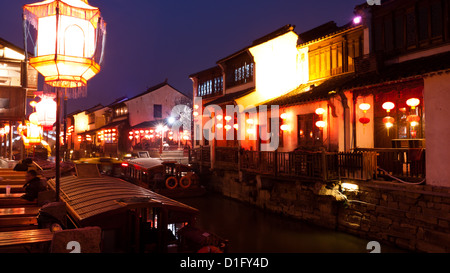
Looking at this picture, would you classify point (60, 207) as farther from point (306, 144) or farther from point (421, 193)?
point (306, 144)

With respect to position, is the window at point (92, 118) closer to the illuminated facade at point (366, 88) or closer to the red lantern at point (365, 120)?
the illuminated facade at point (366, 88)

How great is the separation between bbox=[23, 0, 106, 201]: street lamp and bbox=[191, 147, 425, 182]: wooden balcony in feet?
33.0

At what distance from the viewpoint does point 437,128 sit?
10305mm

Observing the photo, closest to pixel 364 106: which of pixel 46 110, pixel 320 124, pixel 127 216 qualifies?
pixel 320 124

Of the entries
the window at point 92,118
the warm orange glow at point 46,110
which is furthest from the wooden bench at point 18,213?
the window at point 92,118

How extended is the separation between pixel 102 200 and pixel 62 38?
4077 millimetres

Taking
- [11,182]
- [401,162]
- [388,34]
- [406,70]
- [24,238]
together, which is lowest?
[24,238]

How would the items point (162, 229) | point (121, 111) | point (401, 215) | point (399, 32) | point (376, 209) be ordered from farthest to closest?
1. point (121, 111)
2. point (399, 32)
3. point (376, 209)
4. point (401, 215)
5. point (162, 229)

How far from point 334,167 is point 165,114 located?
33.6 meters

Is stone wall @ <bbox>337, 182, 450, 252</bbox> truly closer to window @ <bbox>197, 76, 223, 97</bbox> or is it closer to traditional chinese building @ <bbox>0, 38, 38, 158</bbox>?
window @ <bbox>197, 76, 223, 97</bbox>

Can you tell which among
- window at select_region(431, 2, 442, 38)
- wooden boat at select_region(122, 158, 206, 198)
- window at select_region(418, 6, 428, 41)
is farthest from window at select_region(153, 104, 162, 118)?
window at select_region(431, 2, 442, 38)

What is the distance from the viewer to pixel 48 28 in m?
6.29

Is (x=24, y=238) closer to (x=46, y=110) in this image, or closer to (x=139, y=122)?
(x=46, y=110)
